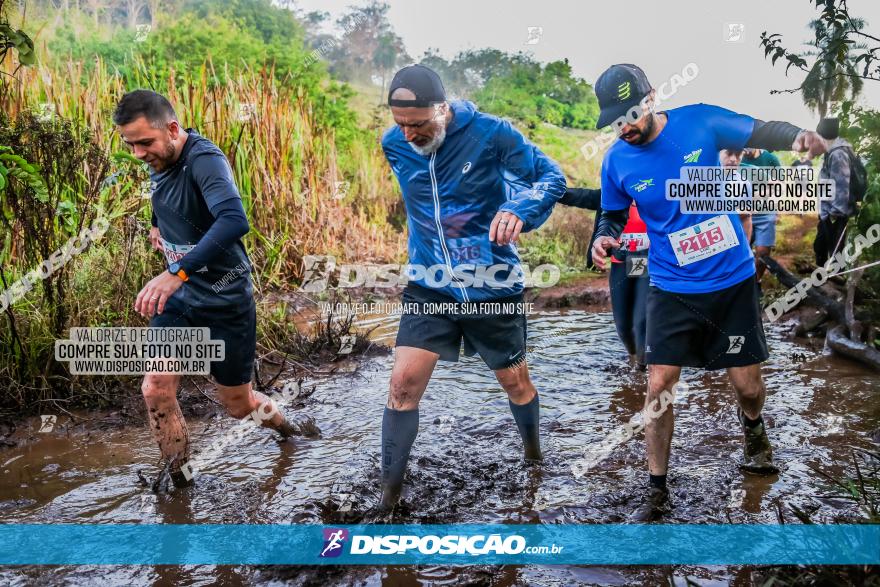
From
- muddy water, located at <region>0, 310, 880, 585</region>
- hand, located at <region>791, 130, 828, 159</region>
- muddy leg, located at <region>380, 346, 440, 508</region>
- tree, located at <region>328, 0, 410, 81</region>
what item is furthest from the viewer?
tree, located at <region>328, 0, 410, 81</region>

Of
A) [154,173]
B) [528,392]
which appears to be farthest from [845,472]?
[154,173]

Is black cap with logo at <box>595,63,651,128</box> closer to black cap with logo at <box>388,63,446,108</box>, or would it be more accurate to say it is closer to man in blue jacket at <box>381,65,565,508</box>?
man in blue jacket at <box>381,65,565,508</box>

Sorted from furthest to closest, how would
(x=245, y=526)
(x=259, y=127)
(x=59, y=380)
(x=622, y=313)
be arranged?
(x=259, y=127)
(x=622, y=313)
(x=59, y=380)
(x=245, y=526)

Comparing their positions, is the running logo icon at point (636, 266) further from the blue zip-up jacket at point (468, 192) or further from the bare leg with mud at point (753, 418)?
the blue zip-up jacket at point (468, 192)

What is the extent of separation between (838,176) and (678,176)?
456 cm

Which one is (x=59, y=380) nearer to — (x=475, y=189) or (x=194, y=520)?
(x=194, y=520)

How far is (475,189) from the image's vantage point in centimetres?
349

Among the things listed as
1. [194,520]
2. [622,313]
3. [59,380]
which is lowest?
[194,520]

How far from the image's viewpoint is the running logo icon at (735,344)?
11.3ft

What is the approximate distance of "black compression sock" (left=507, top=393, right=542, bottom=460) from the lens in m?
3.85

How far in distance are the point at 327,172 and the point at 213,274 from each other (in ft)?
20.4

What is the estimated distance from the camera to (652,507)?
338 cm

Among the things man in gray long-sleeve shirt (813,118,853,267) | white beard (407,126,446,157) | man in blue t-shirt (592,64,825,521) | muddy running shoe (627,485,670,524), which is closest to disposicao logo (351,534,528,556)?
muddy running shoe (627,485,670,524)

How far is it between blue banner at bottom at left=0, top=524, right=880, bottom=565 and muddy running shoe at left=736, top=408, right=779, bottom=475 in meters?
0.68
